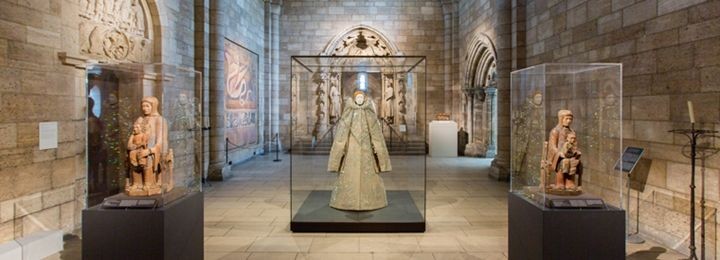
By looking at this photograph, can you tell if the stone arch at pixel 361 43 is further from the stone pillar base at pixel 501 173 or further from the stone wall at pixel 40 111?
the stone wall at pixel 40 111

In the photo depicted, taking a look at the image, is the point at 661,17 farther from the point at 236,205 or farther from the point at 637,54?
the point at 236,205

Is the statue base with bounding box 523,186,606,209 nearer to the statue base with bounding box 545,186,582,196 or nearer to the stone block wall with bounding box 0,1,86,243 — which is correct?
the statue base with bounding box 545,186,582,196

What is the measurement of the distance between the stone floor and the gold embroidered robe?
527 millimetres

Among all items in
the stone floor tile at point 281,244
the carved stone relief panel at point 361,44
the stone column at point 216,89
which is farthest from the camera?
the carved stone relief panel at point 361,44

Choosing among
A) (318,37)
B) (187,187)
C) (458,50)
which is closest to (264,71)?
(318,37)

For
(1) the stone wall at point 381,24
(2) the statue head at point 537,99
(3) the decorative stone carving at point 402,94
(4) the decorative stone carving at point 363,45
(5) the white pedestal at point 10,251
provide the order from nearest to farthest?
(2) the statue head at point 537,99 < (5) the white pedestal at point 10,251 < (3) the decorative stone carving at point 402,94 < (1) the stone wall at point 381,24 < (4) the decorative stone carving at point 363,45

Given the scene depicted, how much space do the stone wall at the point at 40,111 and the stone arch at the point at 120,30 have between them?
0.18 ft

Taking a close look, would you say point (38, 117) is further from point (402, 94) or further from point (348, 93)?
point (402, 94)

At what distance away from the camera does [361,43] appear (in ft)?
46.8

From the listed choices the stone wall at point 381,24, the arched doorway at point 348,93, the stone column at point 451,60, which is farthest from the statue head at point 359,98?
the stone wall at point 381,24

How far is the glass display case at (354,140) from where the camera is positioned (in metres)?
4.93

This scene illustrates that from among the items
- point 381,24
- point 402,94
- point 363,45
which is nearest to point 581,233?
point 402,94

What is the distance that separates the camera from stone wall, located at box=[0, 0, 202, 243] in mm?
3766

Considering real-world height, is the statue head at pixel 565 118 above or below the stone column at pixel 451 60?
below
